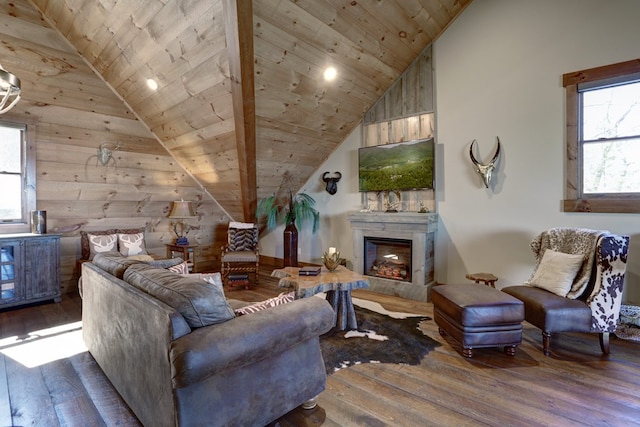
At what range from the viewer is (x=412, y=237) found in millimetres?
4145

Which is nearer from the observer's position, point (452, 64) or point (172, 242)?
point (452, 64)

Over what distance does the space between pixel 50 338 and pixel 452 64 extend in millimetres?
5424

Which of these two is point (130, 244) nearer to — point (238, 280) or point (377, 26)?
point (238, 280)

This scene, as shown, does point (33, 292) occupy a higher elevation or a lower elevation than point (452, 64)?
lower

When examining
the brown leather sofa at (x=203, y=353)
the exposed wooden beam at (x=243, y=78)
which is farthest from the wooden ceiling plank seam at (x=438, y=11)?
the brown leather sofa at (x=203, y=353)

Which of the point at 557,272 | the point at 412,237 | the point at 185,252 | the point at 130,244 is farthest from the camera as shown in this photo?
the point at 185,252

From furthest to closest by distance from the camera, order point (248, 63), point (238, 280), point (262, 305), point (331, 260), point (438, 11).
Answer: point (238, 280) < point (438, 11) < point (331, 260) < point (248, 63) < point (262, 305)

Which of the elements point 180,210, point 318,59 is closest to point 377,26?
point 318,59

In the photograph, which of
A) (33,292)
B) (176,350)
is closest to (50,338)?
(33,292)

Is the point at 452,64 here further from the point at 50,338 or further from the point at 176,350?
the point at 50,338

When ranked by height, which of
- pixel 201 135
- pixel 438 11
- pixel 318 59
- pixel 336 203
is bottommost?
pixel 336 203

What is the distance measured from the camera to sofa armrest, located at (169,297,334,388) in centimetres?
128

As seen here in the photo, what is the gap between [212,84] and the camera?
3.41m

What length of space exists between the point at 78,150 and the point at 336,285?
4076 millimetres
